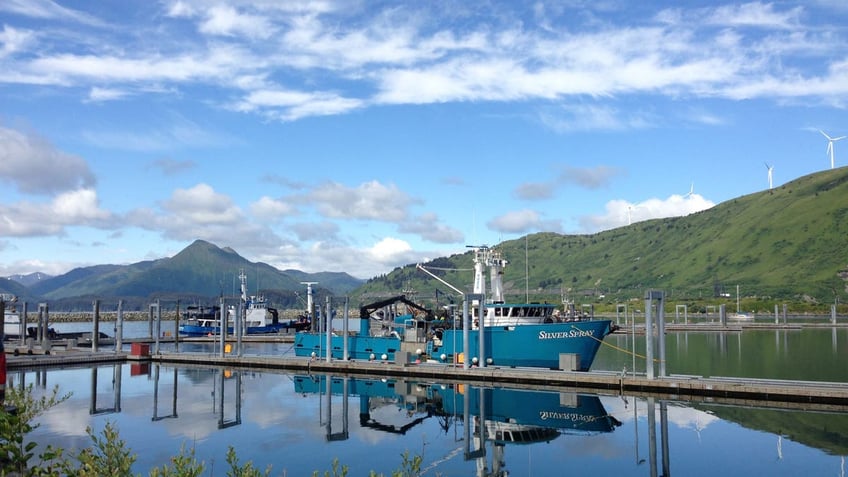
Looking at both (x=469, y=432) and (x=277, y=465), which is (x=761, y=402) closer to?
(x=469, y=432)

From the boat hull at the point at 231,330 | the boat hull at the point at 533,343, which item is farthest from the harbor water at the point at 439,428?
the boat hull at the point at 231,330

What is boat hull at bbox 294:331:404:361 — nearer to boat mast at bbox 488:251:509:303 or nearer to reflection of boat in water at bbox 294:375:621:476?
reflection of boat in water at bbox 294:375:621:476

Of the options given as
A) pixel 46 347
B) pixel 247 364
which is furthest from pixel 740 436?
pixel 46 347

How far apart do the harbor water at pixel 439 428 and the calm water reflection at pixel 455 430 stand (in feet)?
0.21

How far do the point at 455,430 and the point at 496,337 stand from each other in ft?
54.7

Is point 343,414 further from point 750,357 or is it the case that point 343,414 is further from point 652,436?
point 750,357

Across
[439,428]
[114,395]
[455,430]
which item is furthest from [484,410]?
[114,395]

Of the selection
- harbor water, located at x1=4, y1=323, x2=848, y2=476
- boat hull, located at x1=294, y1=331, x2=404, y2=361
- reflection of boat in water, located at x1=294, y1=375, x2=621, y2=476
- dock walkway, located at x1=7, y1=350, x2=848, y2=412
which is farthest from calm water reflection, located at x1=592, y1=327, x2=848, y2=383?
boat hull, located at x1=294, y1=331, x2=404, y2=361

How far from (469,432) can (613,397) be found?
9.85m

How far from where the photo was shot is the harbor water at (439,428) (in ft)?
68.4

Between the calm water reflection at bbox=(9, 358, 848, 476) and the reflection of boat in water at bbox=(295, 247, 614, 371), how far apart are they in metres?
6.11

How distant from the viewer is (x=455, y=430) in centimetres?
2630

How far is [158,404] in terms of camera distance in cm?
3222

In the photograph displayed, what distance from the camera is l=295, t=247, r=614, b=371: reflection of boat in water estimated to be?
4100 cm
